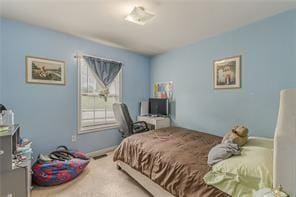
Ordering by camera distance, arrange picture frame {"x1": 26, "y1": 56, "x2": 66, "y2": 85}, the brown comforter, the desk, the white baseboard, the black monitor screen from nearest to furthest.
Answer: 1. the brown comforter
2. picture frame {"x1": 26, "y1": 56, "x2": 66, "y2": 85}
3. the white baseboard
4. the desk
5. the black monitor screen

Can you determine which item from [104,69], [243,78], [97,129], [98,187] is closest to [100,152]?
[97,129]

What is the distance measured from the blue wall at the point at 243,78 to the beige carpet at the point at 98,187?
1787 mm

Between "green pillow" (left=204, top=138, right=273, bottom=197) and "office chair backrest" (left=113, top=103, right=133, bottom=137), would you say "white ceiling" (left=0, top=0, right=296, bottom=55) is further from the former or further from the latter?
"green pillow" (left=204, top=138, right=273, bottom=197)

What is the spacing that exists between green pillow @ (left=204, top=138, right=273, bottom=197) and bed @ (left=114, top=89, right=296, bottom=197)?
0.07 meters

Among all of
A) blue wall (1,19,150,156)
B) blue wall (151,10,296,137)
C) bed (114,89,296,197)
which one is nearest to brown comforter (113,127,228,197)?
bed (114,89,296,197)

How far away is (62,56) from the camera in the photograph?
115 inches

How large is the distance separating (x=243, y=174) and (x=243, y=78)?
6.10ft

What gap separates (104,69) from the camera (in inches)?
138

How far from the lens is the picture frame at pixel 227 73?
2650 millimetres

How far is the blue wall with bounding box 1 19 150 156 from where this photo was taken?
2.40 m

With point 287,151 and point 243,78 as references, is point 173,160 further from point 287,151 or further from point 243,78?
point 243,78

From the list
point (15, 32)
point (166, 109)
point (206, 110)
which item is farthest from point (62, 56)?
point (206, 110)

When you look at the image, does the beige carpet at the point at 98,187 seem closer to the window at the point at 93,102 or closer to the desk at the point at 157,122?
the window at the point at 93,102

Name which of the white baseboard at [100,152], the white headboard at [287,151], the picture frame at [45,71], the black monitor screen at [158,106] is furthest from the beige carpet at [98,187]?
the black monitor screen at [158,106]
